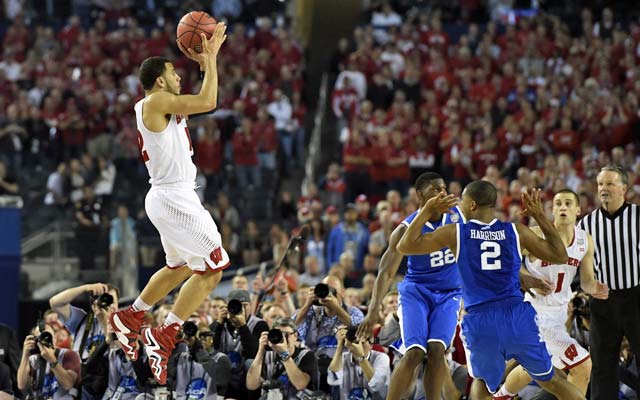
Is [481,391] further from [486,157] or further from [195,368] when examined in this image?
[486,157]

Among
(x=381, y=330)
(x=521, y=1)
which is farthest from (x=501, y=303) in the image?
(x=521, y=1)

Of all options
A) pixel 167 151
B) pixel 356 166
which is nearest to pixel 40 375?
pixel 167 151

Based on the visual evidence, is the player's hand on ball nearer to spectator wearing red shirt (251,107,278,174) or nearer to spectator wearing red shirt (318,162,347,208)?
spectator wearing red shirt (318,162,347,208)

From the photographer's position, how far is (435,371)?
10188mm

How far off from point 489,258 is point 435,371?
4.53ft

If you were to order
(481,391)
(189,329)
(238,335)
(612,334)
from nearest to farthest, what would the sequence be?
(481,391), (612,334), (189,329), (238,335)

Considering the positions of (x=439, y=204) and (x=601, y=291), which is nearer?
(x=439, y=204)

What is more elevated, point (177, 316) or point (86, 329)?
point (177, 316)

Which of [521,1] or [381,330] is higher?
[521,1]

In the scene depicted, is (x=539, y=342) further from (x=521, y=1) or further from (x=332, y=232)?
(x=521, y=1)

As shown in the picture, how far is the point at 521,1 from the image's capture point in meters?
28.2

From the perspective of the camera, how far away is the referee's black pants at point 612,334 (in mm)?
10633

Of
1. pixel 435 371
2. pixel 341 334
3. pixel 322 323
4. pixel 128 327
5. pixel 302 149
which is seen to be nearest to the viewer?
pixel 128 327

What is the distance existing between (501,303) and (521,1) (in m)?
19.9
